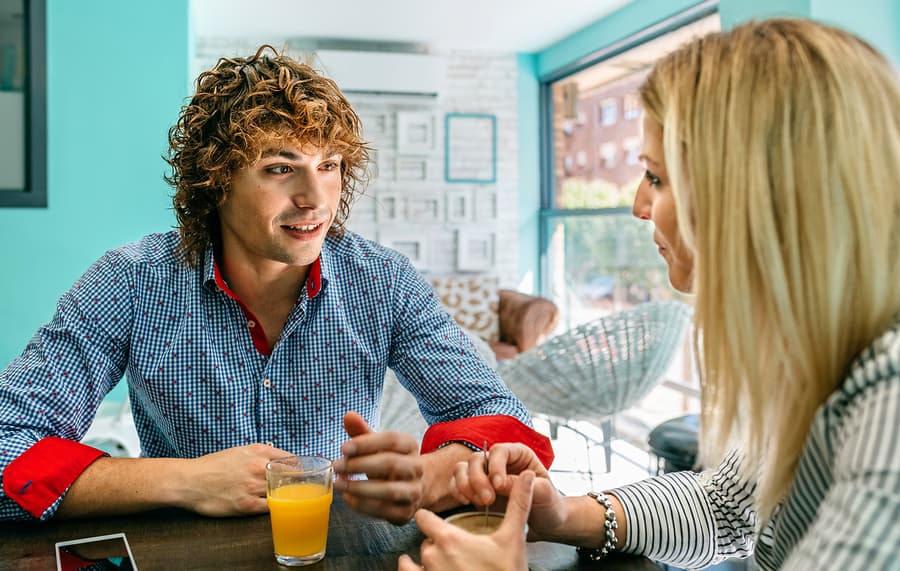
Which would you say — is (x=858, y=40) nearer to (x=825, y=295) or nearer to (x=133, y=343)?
(x=825, y=295)

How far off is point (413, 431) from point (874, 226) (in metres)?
2.07

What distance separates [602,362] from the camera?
335cm

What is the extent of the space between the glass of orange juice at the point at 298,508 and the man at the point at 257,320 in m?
0.29

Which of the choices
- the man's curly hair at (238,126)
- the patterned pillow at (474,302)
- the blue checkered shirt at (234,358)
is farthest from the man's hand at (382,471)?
the patterned pillow at (474,302)

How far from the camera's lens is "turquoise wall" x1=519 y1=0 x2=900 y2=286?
3.54 metres

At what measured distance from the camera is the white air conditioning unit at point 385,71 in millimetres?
6238

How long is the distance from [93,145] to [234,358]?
2453mm

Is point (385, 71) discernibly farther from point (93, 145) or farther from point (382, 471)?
point (382, 471)

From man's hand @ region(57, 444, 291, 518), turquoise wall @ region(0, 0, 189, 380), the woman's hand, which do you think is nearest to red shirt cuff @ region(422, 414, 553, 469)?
the woman's hand

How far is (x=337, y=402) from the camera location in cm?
153

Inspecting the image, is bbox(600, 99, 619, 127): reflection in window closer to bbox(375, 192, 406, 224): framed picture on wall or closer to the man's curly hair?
bbox(375, 192, 406, 224): framed picture on wall

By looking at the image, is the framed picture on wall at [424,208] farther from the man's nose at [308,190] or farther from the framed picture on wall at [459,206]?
the man's nose at [308,190]

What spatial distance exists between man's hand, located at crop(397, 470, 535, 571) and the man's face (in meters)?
0.77

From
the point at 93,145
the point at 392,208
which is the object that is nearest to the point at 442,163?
the point at 392,208
